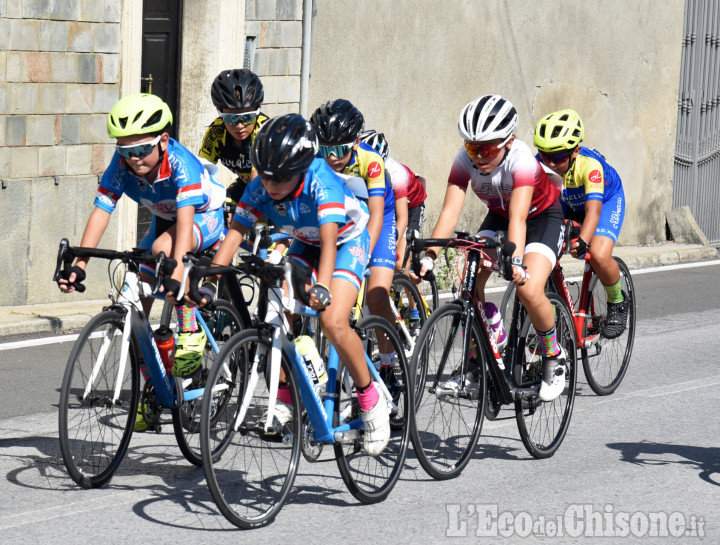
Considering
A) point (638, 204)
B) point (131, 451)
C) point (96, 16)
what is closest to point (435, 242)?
point (131, 451)

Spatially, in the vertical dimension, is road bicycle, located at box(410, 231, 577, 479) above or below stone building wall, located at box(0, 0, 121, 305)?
below

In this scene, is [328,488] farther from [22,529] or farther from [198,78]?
[198,78]

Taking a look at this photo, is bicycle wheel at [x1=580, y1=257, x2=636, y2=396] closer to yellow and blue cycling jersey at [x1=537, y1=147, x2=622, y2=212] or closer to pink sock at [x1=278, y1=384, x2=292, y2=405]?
yellow and blue cycling jersey at [x1=537, y1=147, x2=622, y2=212]

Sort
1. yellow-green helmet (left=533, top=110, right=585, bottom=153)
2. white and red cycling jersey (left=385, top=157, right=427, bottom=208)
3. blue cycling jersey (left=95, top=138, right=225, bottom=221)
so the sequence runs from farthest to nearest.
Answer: yellow-green helmet (left=533, top=110, right=585, bottom=153), white and red cycling jersey (left=385, top=157, right=427, bottom=208), blue cycling jersey (left=95, top=138, right=225, bottom=221)

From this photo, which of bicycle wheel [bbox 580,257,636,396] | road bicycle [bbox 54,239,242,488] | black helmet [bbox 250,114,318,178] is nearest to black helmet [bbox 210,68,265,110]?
road bicycle [bbox 54,239,242,488]

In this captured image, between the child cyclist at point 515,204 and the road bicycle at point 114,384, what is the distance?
4.66ft

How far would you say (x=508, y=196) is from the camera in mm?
6660

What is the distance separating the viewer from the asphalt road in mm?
5211

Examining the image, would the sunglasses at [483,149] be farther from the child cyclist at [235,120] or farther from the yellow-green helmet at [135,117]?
the yellow-green helmet at [135,117]

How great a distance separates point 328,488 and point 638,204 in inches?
486

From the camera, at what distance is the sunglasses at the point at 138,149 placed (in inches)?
229

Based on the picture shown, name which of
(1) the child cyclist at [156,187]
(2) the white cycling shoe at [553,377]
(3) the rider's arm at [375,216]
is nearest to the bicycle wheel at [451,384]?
(2) the white cycling shoe at [553,377]

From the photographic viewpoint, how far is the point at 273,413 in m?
5.12

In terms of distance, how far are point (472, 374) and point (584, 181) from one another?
2.55m
